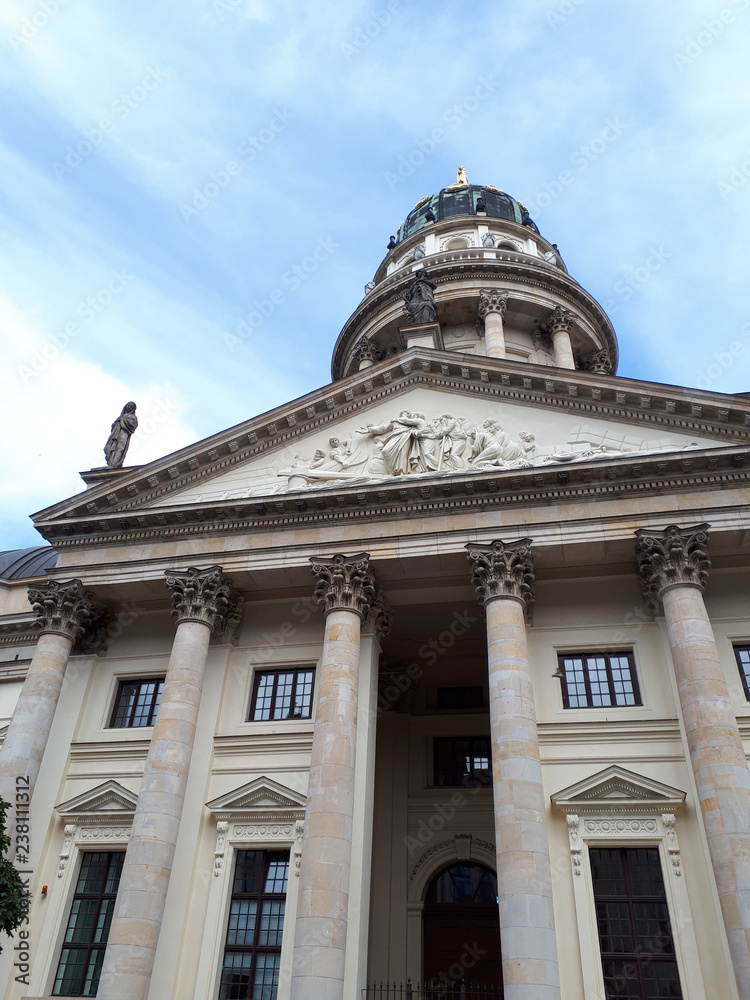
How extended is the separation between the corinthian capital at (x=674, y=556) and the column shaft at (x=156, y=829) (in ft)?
35.7

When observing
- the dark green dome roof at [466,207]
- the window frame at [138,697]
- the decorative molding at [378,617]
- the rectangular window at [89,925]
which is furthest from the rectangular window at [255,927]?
the dark green dome roof at [466,207]

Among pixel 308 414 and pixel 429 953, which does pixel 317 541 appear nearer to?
pixel 308 414

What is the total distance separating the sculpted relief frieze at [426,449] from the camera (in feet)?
67.8

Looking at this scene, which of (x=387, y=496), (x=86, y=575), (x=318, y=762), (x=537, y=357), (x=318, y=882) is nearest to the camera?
(x=318, y=882)

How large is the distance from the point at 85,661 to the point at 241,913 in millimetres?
8250

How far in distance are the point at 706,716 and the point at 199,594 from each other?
1213 cm

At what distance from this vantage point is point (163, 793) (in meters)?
17.8

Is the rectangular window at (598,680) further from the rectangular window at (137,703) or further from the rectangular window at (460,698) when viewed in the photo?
the rectangular window at (137,703)

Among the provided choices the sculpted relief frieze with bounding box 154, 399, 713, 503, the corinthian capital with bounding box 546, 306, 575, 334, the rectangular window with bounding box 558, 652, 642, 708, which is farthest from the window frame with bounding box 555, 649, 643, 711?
the corinthian capital with bounding box 546, 306, 575, 334

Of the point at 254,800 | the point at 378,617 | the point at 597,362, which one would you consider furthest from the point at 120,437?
the point at 597,362

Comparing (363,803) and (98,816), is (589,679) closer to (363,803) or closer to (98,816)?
(363,803)

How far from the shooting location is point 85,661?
22516 mm

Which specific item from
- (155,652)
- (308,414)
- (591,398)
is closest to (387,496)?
(308,414)

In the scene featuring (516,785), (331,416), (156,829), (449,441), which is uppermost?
(331,416)
